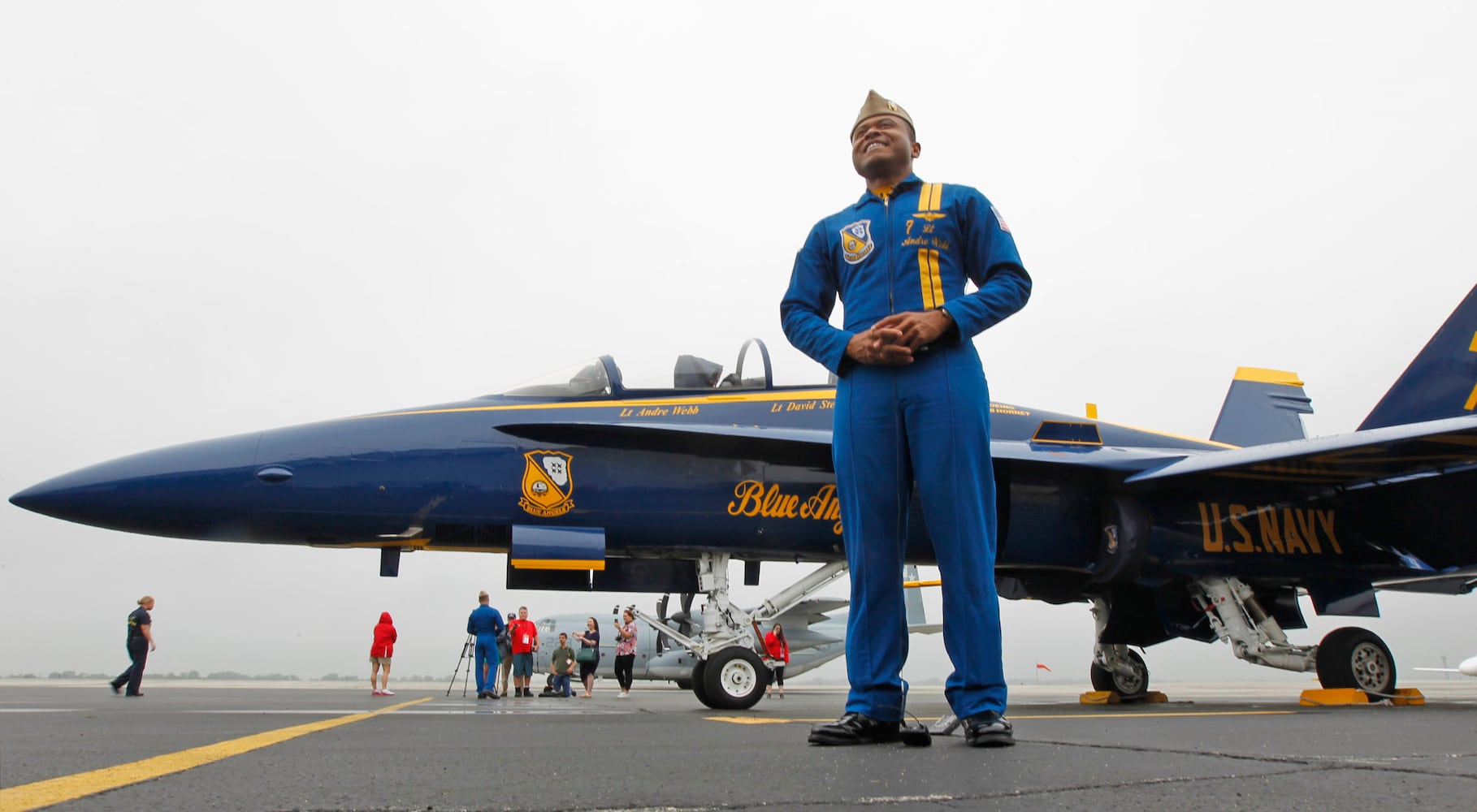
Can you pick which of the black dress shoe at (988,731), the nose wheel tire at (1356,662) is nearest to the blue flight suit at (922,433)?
the black dress shoe at (988,731)

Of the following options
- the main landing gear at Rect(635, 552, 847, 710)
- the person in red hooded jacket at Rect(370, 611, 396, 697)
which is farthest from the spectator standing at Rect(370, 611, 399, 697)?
the main landing gear at Rect(635, 552, 847, 710)

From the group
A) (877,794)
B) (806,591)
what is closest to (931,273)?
(877,794)

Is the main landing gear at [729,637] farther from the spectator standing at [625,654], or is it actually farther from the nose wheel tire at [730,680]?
the spectator standing at [625,654]

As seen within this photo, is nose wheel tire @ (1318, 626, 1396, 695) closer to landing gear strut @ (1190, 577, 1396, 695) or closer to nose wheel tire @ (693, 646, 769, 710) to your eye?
landing gear strut @ (1190, 577, 1396, 695)

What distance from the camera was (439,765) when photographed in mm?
2152

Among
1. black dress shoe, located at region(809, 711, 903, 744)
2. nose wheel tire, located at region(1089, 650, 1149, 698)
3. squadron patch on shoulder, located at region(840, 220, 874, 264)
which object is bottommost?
nose wheel tire, located at region(1089, 650, 1149, 698)

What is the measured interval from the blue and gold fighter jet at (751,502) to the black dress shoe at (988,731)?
12.1ft

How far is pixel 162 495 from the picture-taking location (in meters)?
5.81

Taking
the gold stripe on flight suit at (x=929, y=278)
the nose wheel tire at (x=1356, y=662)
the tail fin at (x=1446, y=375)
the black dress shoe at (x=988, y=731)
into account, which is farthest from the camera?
the tail fin at (x=1446, y=375)

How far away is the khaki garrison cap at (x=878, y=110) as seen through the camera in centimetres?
343

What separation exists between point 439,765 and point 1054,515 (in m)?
5.73

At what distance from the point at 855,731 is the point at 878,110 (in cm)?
204

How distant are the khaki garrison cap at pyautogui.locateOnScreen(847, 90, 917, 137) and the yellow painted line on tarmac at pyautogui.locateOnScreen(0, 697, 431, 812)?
267 cm

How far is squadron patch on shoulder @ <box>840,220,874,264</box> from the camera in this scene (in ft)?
11.0
